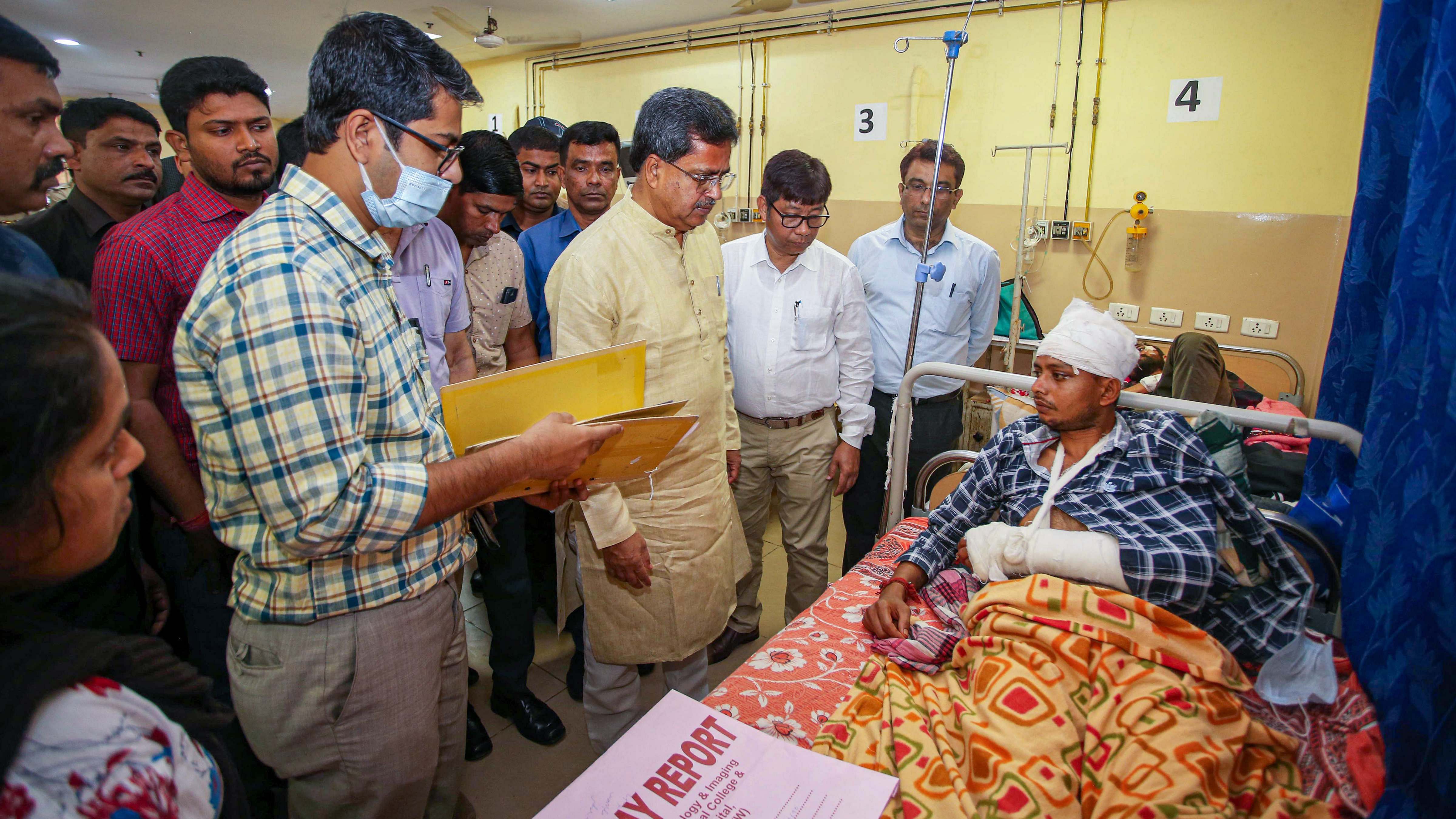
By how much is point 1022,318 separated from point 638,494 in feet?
11.9

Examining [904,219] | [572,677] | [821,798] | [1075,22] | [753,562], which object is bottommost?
[572,677]

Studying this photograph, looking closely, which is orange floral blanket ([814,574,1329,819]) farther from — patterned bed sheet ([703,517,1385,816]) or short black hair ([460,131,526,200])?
short black hair ([460,131,526,200])

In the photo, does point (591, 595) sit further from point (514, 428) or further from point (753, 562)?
point (753, 562)

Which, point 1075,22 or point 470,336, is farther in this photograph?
point 1075,22

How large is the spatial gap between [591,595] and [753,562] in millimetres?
1087

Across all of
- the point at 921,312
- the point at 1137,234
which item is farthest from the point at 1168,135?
the point at 921,312

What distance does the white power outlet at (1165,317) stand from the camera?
4.44 m

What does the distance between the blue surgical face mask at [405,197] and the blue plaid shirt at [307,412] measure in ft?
0.15

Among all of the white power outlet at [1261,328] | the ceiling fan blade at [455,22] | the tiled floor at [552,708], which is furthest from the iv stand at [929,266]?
the ceiling fan blade at [455,22]

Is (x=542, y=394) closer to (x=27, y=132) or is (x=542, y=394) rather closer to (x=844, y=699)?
(x=844, y=699)

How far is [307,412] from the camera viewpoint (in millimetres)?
1054

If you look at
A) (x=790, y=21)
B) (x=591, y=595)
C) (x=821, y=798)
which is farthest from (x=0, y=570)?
(x=790, y=21)

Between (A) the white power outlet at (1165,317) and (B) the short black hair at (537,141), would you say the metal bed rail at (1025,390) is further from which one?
(A) the white power outlet at (1165,317)

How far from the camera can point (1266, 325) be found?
4195 millimetres
